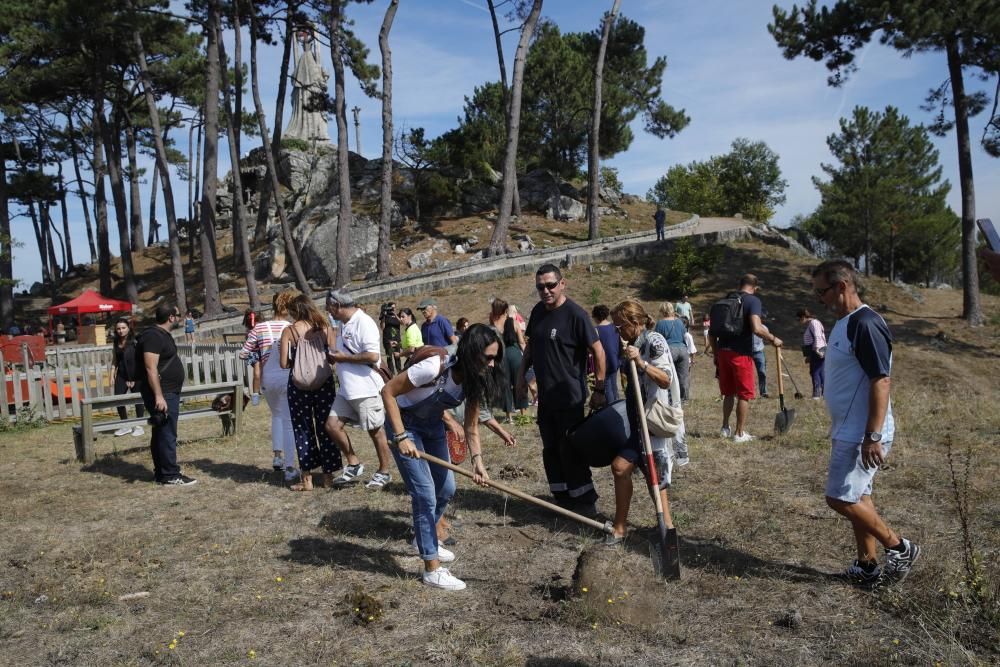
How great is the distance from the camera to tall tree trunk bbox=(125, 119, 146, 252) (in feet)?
126

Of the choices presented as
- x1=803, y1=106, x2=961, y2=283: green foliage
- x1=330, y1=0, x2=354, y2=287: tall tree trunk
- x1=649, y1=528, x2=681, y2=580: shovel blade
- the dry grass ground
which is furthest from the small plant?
x1=803, y1=106, x2=961, y2=283: green foliage

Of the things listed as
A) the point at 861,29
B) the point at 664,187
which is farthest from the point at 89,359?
the point at 664,187

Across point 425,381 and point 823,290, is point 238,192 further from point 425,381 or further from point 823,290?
point 823,290

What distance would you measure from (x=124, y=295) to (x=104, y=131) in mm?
11439

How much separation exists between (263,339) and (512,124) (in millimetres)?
19648

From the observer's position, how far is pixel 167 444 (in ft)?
22.0

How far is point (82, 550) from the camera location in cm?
500

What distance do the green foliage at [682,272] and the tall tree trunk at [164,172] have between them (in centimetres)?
1716

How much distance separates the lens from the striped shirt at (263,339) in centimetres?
687

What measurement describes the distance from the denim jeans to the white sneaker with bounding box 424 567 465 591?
3.55 m

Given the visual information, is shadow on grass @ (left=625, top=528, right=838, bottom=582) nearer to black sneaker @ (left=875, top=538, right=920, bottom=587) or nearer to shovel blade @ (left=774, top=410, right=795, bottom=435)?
black sneaker @ (left=875, top=538, right=920, bottom=587)

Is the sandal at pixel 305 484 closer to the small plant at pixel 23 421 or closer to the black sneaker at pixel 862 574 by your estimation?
the black sneaker at pixel 862 574

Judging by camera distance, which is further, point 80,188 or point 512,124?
point 80,188

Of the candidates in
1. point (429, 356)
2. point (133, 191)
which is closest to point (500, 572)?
point (429, 356)
